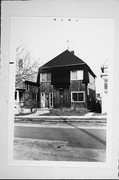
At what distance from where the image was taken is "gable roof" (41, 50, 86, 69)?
6.95ft

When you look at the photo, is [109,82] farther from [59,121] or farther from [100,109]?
[59,121]

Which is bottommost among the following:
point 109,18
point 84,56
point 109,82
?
point 109,82

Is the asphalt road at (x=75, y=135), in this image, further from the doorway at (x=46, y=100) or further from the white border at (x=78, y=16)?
the doorway at (x=46, y=100)

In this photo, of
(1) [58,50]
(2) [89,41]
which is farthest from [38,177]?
(2) [89,41]

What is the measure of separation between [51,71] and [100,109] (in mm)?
535

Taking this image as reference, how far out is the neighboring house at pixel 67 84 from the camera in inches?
83.5

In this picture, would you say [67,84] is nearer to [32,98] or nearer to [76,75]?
[76,75]

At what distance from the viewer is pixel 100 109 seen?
210 centimetres

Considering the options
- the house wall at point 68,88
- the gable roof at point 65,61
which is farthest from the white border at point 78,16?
the gable roof at point 65,61


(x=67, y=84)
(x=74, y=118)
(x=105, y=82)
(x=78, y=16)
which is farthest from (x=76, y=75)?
(x=78, y=16)

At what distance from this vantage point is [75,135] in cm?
212

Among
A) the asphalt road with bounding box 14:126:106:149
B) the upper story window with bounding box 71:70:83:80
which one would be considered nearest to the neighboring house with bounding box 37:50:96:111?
the upper story window with bounding box 71:70:83:80

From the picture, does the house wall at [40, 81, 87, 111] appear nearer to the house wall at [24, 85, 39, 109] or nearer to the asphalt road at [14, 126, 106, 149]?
the house wall at [24, 85, 39, 109]

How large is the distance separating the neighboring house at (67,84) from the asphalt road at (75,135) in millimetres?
Answer: 197
